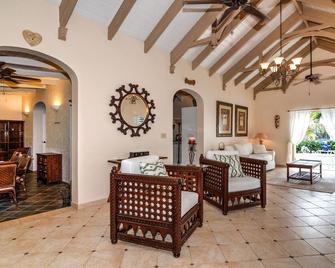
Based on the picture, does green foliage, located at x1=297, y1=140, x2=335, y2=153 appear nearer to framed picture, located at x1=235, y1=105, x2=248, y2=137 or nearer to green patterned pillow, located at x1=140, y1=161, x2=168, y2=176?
framed picture, located at x1=235, y1=105, x2=248, y2=137

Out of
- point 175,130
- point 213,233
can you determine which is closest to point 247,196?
→ point 213,233

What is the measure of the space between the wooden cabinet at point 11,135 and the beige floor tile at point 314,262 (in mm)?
8521

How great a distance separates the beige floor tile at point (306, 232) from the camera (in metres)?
2.80

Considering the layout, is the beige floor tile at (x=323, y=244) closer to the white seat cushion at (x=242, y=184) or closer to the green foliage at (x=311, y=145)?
the white seat cushion at (x=242, y=184)

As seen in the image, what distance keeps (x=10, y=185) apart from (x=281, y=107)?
835cm

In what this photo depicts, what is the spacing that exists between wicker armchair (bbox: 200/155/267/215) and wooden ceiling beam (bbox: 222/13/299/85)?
361 centimetres

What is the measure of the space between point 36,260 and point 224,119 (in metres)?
6.20

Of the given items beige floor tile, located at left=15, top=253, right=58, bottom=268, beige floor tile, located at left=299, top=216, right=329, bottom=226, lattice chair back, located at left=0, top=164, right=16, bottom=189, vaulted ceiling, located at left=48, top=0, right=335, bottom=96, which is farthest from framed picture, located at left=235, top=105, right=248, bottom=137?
beige floor tile, located at left=15, top=253, right=58, bottom=268

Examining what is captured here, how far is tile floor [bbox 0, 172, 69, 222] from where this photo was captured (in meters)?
3.58

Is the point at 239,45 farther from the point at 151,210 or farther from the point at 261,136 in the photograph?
the point at 151,210

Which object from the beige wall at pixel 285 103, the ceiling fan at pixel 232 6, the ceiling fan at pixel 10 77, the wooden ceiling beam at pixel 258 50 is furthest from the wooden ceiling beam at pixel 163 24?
the beige wall at pixel 285 103

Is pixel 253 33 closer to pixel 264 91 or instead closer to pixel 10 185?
pixel 264 91

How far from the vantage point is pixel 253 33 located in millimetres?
5555

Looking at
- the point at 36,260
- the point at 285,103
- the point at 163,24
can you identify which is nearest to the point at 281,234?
the point at 36,260
